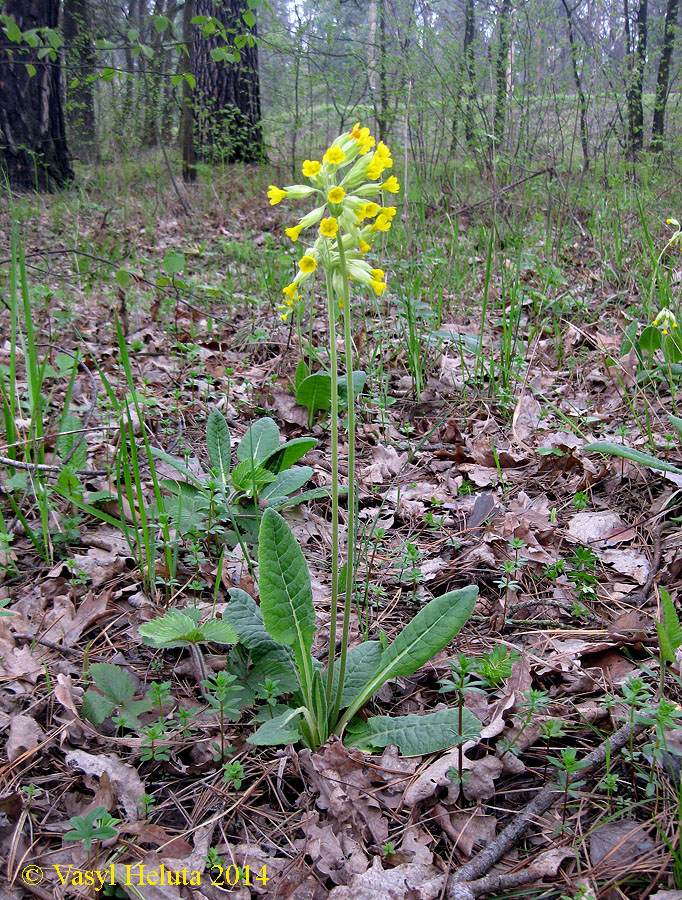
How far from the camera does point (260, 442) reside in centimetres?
230

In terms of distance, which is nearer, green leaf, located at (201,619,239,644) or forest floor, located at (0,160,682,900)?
forest floor, located at (0,160,682,900)

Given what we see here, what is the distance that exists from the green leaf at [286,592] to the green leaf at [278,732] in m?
0.10

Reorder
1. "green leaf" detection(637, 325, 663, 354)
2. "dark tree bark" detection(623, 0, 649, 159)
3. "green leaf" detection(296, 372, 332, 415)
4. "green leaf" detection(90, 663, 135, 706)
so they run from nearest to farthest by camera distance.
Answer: "green leaf" detection(90, 663, 135, 706) < "green leaf" detection(296, 372, 332, 415) < "green leaf" detection(637, 325, 663, 354) < "dark tree bark" detection(623, 0, 649, 159)

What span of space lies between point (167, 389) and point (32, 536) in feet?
4.45

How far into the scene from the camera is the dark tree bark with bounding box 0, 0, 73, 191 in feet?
22.7

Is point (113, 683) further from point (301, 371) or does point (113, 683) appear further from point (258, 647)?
point (301, 371)

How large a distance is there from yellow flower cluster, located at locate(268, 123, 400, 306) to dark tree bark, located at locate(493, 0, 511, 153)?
→ 14.3 ft

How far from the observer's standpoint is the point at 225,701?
1.44 m

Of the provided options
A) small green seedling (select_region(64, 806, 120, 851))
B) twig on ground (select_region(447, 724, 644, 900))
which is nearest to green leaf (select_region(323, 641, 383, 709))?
twig on ground (select_region(447, 724, 644, 900))

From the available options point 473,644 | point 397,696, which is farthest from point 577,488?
point 397,696

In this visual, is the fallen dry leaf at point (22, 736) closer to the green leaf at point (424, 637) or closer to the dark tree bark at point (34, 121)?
the green leaf at point (424, 637)

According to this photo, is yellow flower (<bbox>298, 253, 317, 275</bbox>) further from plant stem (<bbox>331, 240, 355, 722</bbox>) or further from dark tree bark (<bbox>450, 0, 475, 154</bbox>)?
dark tree bark (<bbox>450, 0, 475, 154</bbox>)

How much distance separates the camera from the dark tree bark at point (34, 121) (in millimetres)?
6910

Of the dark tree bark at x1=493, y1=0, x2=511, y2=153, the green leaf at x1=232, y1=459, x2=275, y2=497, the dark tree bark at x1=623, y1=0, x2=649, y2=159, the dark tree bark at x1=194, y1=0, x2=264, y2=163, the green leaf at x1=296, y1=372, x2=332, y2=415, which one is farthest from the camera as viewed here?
the dark tree bark at x1=194, y1=0, x2=264, y2=163
